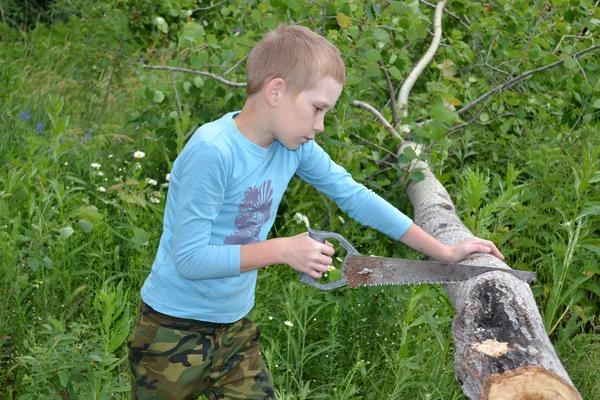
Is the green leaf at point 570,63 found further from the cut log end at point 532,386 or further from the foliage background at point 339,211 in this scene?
the cut log end at point 532,386

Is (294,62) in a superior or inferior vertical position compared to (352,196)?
superior

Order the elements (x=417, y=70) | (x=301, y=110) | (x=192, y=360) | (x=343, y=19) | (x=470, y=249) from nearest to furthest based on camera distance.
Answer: (x=301, y=110) → (x=192, y=360) → (x=470, y=249) → (x=343, y=19) → (x=417, y=70)

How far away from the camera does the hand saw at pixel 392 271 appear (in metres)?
2.46

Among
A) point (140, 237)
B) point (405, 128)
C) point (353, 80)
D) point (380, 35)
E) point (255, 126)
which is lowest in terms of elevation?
point (140, 237)

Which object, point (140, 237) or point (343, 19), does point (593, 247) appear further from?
point (140, 237)

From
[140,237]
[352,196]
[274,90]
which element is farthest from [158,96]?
[274,90]

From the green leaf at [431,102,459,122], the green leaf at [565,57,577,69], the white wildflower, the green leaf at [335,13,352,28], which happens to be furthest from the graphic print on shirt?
the green leaf at [565,57,577,69]

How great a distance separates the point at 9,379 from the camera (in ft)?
11.4

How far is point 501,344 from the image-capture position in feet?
7.34

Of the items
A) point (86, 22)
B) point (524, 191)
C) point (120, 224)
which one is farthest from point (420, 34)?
point (86, 22)

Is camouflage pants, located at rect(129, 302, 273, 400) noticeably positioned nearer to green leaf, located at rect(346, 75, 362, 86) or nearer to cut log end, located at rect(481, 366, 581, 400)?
cut log end, located at rect(481, 366, 581, 400)

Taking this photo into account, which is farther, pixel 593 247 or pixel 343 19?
pixel 343 19

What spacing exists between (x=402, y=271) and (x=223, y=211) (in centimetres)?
62

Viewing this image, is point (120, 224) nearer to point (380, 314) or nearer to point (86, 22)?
point (380, 314)
